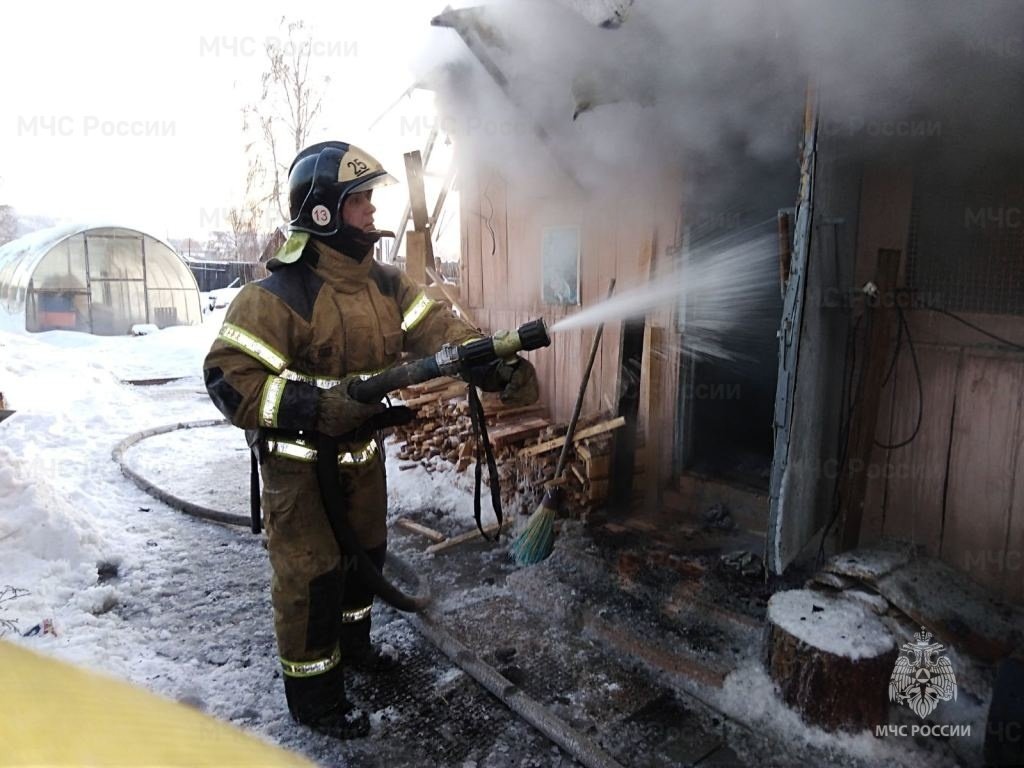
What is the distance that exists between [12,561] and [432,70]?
523 cm

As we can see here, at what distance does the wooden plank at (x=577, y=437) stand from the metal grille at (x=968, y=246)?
7.65ft

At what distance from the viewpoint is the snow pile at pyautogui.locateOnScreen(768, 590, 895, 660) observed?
322 centimetres

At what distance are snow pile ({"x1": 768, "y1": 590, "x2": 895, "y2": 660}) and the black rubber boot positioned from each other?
2.25m

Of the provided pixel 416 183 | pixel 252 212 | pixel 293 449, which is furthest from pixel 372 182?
pixel 252 212

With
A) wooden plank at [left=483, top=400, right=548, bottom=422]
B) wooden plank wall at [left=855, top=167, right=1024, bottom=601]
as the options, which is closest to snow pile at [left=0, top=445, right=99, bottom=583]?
wooden plank at [left=483, top=400, right=548, bottom=422]

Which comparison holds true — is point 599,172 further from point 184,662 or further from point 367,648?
point 184,662

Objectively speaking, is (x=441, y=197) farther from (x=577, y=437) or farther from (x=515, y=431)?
(x=577, y=437)

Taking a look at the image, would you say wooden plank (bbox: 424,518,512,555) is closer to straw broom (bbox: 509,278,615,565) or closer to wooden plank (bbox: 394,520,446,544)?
wooden plank (bbox: 394,520,446,544)

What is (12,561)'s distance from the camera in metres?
4.68

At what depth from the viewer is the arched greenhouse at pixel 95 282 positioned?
18703mm

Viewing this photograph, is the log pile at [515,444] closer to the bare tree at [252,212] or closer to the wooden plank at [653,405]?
the wooden plank at [653,405]

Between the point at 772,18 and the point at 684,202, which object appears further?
the point at 684,202

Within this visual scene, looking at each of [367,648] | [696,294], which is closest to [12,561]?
[367,648]

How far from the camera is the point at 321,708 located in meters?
3.34
